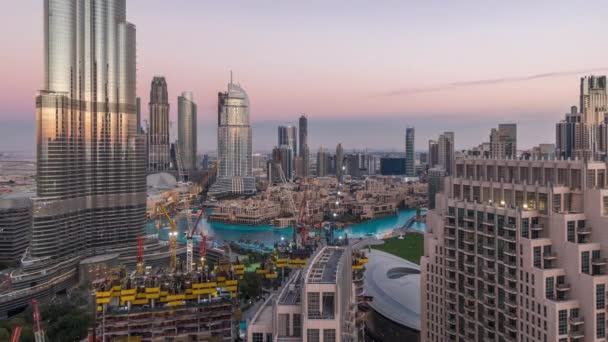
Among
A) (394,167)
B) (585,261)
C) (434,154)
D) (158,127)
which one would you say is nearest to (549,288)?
(585,261)

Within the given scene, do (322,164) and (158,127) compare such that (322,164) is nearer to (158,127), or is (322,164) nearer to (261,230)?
(158,127)

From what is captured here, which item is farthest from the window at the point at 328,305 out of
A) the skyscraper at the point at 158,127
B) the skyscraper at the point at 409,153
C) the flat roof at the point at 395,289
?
the skyscraper at the point at 409,153

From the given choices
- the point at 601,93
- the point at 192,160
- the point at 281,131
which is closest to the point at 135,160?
the point at 601,93

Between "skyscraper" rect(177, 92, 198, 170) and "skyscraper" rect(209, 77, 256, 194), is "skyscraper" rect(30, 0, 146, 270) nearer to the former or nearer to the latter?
"skyscraper" rect(209, 77, 256, 194)

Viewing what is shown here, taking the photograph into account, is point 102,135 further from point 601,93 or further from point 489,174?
point 601,93

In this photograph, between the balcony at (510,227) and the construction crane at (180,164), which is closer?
the balcony at (510,227)

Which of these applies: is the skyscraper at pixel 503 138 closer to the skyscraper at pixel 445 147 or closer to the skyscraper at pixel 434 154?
the skyscraper at pixel 445 147
